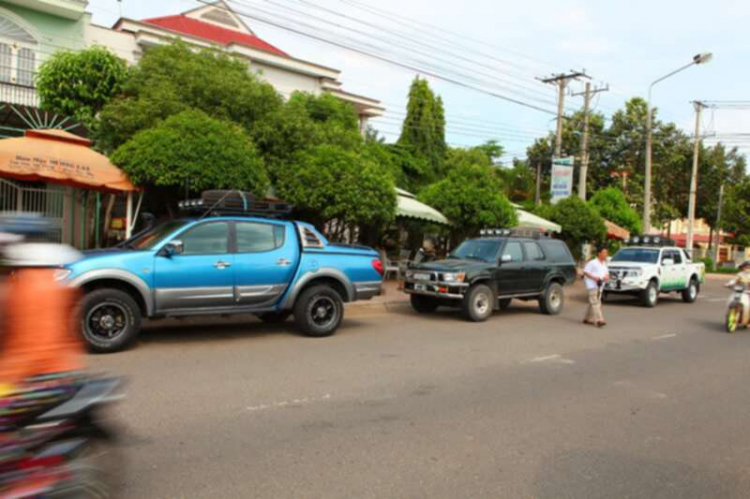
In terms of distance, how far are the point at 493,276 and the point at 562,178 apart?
45.9 feet

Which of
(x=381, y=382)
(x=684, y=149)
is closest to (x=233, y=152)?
(x=381, y=382)

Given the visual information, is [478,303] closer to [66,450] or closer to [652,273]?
[652,273]

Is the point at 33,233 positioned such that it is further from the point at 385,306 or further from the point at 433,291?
the point at 385,306

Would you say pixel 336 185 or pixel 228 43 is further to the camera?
pixel 228 43

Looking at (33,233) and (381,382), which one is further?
(381,382)

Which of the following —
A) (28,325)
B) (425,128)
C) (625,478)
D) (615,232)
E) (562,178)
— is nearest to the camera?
(28,325)

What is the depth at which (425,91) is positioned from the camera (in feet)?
99.5

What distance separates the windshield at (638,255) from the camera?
16.5 metres

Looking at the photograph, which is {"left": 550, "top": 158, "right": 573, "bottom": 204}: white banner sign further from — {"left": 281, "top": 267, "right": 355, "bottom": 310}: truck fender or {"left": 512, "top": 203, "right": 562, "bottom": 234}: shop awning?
{"left": 281, "top": 267, "right": 355, "bottom": 310}: truck fender

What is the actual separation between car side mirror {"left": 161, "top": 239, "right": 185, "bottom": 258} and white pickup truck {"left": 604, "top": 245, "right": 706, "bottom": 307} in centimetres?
1261

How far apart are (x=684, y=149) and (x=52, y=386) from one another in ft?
141

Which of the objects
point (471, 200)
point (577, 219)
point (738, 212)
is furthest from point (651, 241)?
point (738, 212)

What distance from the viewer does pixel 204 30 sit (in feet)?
79.7

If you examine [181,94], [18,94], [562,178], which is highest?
[18,94]
